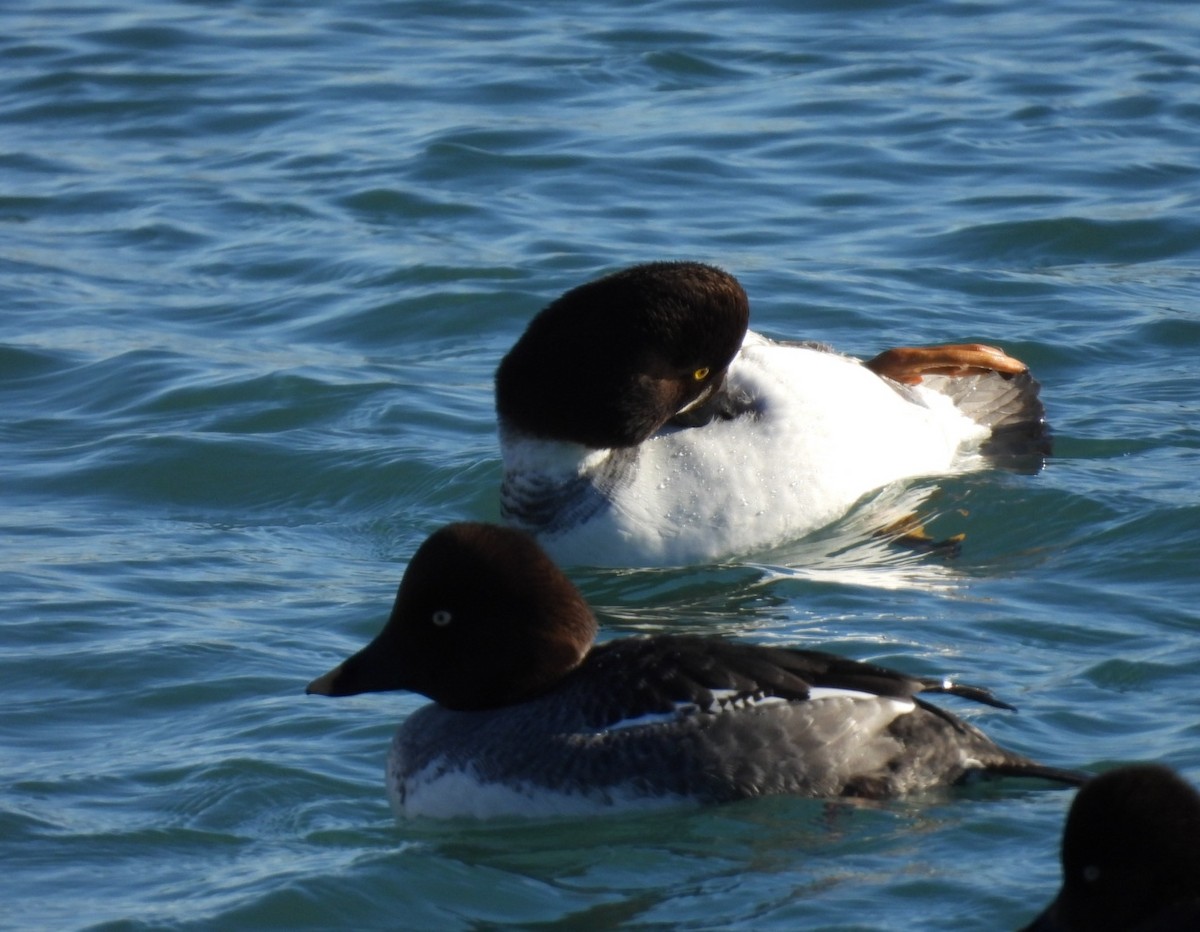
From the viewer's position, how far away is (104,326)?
13188 mm

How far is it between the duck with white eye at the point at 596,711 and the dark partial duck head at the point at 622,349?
2.05m

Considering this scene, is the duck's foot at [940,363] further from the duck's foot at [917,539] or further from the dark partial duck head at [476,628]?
the dark partial duck head at [476,628]

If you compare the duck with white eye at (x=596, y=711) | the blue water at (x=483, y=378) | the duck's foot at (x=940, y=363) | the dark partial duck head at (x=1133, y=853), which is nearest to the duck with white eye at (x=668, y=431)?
the blue water at (x=483, y=378)

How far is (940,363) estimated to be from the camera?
419 inches

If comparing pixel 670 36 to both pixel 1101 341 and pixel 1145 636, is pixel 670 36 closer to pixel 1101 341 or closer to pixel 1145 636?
pixel 1101 341

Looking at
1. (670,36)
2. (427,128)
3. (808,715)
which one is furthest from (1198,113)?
(808,715)

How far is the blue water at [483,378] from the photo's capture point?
6.63 metres

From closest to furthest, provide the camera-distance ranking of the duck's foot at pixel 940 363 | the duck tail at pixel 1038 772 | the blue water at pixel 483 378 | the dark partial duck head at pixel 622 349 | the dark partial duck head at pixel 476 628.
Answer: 1. the duck tail at pixel 1038 772
2. the blue water at pixel 483 378
3. the dark partial duck head at pixel 476 628
4. the dark partial duck head at pixel 622 349
5. the duck's foot at pixel 940 363

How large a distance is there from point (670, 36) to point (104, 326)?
708 cm

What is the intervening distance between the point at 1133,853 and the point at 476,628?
8.37ft

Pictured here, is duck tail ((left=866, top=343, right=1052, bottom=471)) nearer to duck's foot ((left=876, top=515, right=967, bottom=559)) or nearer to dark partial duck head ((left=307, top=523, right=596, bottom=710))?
duck's foot ((left=876, top=515, right=967, bottom=559))

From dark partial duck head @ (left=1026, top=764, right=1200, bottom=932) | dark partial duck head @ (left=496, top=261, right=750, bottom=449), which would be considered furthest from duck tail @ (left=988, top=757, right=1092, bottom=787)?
dark partial duck head @ (left=496, top=261, right=750, bottom=449)

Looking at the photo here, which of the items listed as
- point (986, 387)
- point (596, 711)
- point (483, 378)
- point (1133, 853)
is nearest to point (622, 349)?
point (986, 387)

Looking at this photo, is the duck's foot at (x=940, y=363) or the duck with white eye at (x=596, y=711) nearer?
the duck with white eye at (x=596, y=711)
